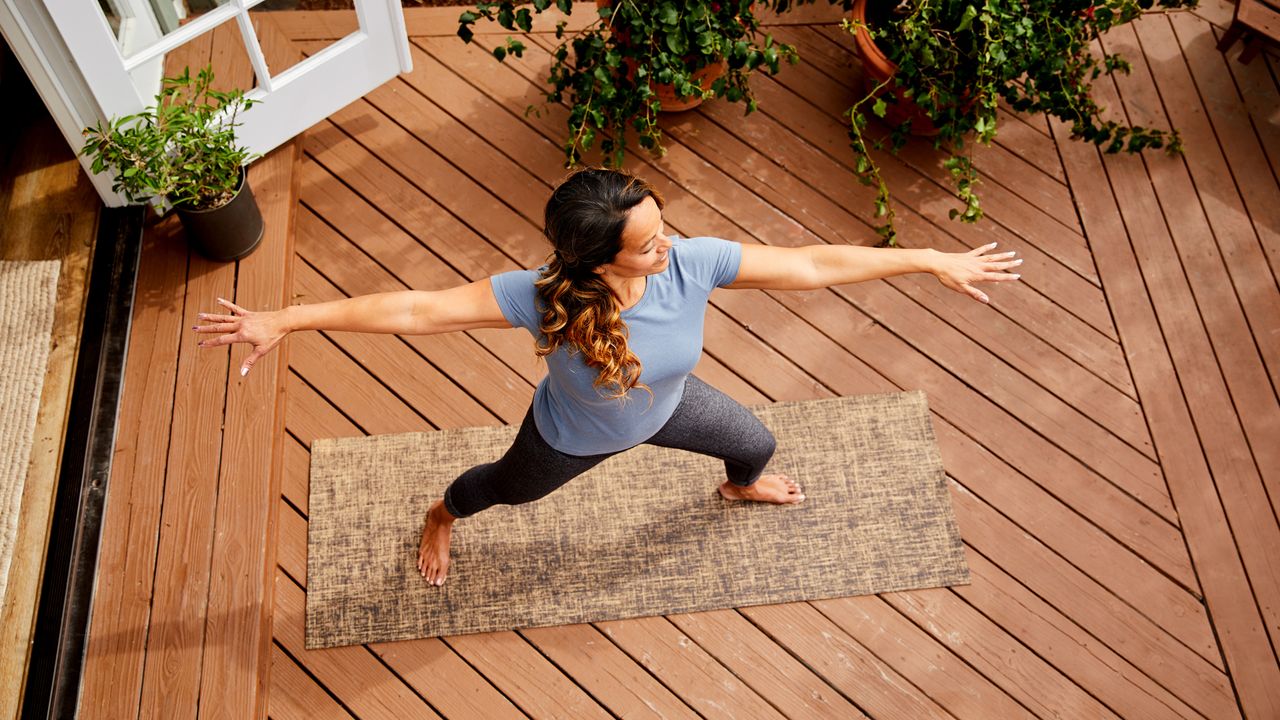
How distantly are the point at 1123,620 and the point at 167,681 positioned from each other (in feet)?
7.69

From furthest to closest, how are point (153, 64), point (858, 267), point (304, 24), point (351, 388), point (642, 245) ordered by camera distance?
point (304, 24) < point (351, 388) < point (153, 64) < point (858, 267) < point (642, 245)

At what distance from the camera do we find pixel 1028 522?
257 centimetres

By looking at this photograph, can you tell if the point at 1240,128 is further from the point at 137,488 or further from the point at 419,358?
the point at 137,488

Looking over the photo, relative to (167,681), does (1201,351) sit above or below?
above

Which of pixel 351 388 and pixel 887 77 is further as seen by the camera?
pixel 887 77

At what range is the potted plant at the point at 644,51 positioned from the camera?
252 centimetres

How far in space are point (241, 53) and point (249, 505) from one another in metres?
1.24

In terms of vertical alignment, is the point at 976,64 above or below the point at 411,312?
below

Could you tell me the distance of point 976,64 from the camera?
2658mm

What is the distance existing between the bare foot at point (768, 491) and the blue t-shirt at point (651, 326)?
743 millimetres

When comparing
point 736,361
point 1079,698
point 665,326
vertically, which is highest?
point 665,326

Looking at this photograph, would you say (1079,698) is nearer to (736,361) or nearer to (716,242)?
(736,361)

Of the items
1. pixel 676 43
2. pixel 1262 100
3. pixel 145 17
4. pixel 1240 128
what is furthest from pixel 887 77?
pixel 145 17

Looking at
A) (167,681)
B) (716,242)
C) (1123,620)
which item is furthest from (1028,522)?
(167,681)
